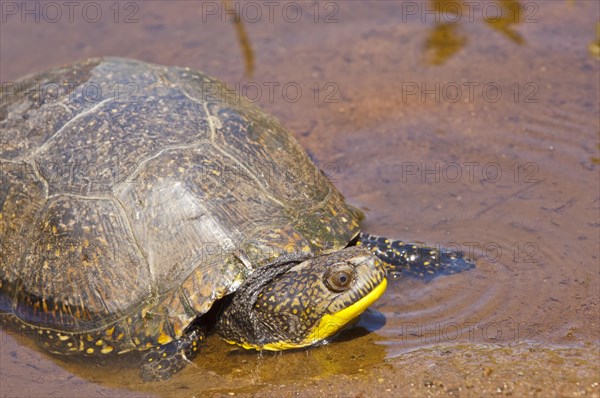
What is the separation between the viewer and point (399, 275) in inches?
236

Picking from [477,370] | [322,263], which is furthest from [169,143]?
[477,370]

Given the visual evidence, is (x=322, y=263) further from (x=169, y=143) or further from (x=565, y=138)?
(x=565, y=138)

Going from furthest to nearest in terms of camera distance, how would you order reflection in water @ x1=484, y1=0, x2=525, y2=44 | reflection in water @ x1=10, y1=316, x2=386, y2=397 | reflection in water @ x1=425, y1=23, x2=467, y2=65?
1. reflection in water @ x1=484, y1=0, x2=525, y2=44
2. reflection in water @ x1=425, y1=23, x2=467, y2=65
3. reflection in water @ x1=10, y1=316, x2=386, y2=397

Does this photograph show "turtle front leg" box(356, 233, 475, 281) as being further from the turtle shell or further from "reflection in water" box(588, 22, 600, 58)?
"reflection in water" box(588, 22, 600, 58)

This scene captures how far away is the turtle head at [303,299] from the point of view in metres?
4.91

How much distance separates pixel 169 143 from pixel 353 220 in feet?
4.84

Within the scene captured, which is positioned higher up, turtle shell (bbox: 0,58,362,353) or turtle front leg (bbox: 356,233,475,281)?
turtle shell (bbox: 0,58,362,353)

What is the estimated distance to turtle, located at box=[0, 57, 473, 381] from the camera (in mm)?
5008

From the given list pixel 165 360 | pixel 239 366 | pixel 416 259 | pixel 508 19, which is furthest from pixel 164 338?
pixel 508 19

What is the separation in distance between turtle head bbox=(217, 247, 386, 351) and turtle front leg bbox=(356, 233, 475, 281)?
0.91 m

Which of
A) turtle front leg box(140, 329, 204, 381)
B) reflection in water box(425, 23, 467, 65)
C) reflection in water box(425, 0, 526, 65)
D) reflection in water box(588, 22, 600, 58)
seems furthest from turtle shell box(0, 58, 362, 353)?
reflection in water box(588, 22, 600, 58)

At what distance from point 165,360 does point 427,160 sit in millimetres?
3416

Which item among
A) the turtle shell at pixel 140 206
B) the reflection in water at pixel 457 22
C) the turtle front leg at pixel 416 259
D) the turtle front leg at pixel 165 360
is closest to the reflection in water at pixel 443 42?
the reflection in water at pixel 457 22

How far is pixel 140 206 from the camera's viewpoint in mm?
5180
